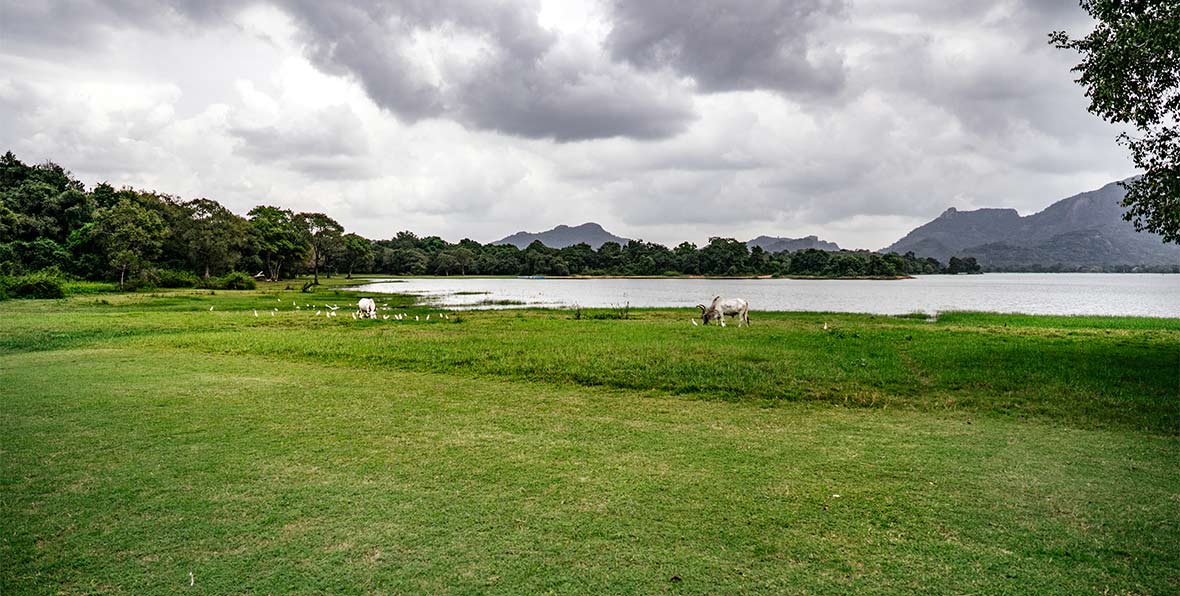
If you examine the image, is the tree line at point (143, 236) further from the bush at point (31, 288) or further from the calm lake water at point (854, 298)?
the calm lake water at point (854, 298)

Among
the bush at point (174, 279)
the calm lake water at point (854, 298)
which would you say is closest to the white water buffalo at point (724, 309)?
the calm lake water at point (854, 298)

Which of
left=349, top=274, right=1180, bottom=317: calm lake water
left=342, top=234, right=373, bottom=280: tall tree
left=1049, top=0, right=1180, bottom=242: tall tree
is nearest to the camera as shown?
left=1049, top=0, right=1180, bottom=242: tall tree

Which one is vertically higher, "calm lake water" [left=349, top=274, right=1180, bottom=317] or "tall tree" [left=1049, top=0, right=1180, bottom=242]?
"tall tree" [left=1049, top=0, right=1180, bottom=242]

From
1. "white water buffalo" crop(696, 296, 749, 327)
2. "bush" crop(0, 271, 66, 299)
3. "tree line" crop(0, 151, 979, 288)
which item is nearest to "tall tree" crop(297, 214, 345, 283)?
"tree line" crop(0, 151, 979, 288)

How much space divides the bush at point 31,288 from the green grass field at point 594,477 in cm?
3325

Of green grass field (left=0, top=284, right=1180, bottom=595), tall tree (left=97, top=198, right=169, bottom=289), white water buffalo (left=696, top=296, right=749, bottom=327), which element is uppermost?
tall tree (left=97, top=198, right=169, bottom=289)

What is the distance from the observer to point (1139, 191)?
14461mm

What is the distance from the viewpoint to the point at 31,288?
3994 cm

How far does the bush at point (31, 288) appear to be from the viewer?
128 feet

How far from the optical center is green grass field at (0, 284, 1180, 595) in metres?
4.83

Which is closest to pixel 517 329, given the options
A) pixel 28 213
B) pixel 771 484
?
pixel 771 484

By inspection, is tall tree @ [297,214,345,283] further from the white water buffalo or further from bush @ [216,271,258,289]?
the white water buffalo

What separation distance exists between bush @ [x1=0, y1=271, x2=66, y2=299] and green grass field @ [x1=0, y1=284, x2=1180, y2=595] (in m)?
33.2

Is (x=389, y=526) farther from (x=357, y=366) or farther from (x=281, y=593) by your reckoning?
(x=357, y=366)
